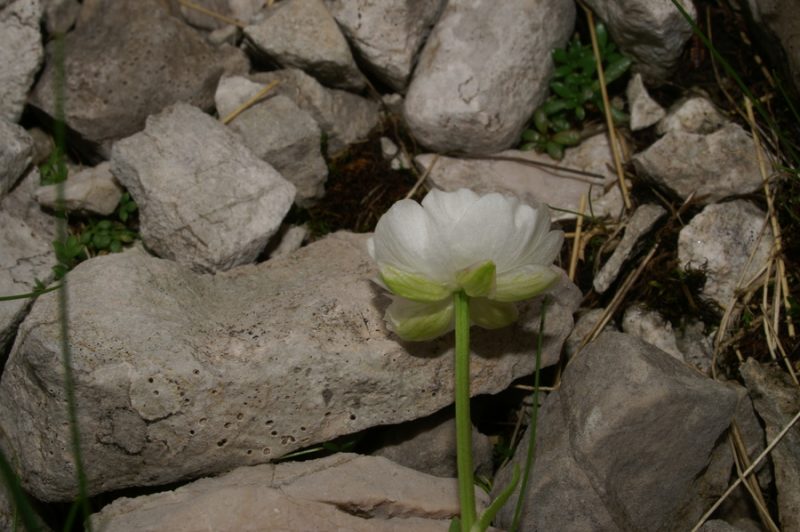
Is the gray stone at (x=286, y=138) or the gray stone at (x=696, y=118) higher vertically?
the gray stone at (x=286, y=138)

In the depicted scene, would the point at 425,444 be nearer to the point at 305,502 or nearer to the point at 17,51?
the point at 305,502

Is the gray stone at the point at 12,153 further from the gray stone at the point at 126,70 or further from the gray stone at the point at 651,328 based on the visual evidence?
the gray stone at the point at 651,328

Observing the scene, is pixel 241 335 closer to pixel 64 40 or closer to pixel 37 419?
pixel 37 419

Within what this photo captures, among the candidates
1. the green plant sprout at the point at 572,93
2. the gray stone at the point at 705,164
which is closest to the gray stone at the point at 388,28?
the green plant sprout at the point at 572,93

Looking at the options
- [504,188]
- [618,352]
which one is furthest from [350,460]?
[504,188]

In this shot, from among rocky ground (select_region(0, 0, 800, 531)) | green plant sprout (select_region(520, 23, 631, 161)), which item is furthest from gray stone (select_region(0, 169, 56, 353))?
green plant sprout (select_region(520, 23, 631, 161))

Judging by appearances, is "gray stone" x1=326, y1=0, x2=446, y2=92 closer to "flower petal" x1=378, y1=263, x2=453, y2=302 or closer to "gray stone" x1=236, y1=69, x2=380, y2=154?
"gray stone" x1=236, y1=69, x2=380, y2=154
